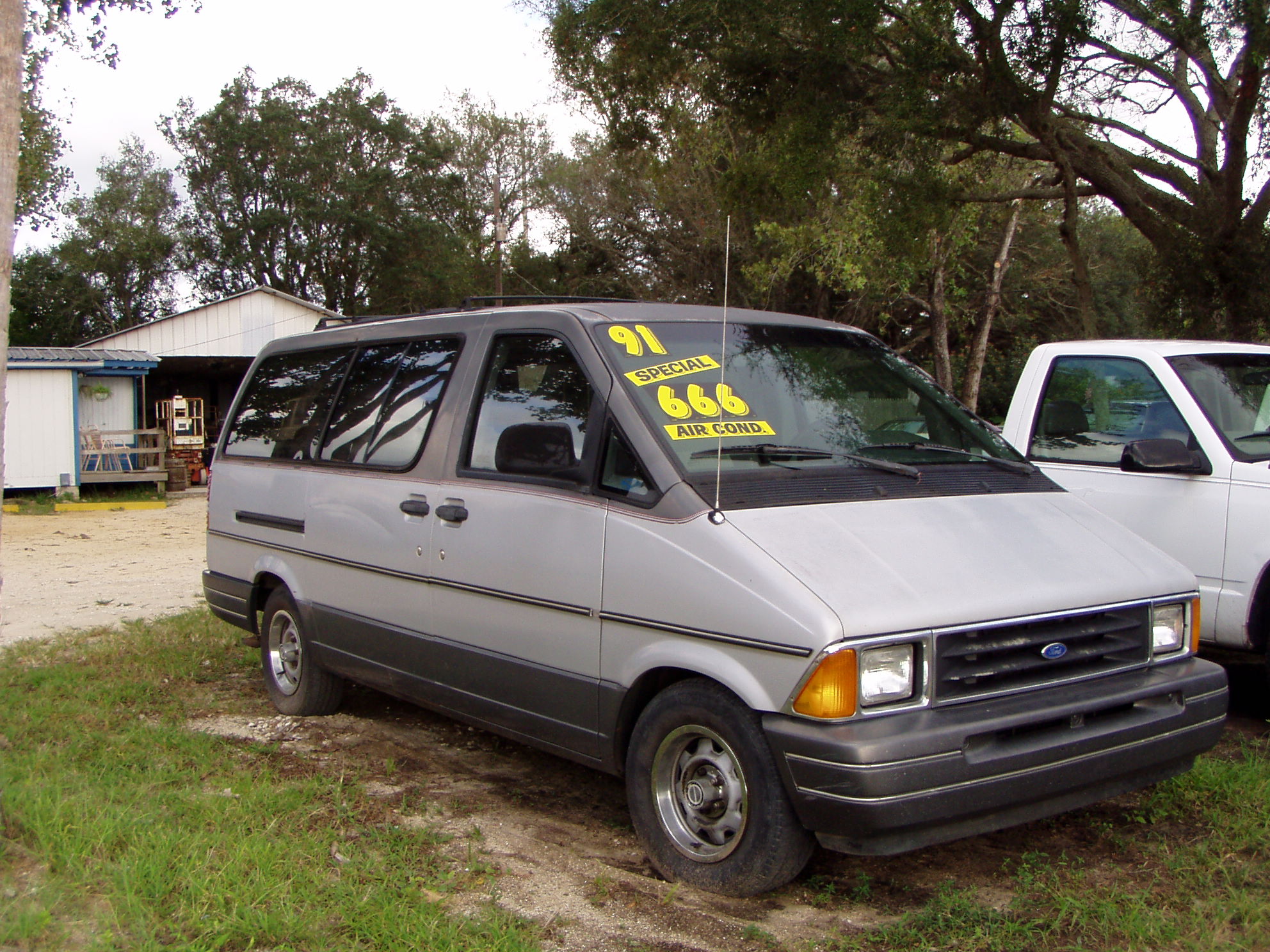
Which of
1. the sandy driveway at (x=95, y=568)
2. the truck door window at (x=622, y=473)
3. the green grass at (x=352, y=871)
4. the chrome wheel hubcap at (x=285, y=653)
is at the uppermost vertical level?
the truck door window at (x=622, y=473)

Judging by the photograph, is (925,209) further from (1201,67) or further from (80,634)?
(80,634)

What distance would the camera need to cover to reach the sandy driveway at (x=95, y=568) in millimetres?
9047

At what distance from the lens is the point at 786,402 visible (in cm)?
419

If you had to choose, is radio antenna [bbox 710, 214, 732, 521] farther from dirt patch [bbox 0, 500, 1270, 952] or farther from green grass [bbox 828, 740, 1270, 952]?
green grass [bbox 828, 740, 1270, 952]

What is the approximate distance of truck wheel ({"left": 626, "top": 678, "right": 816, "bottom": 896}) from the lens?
3277 mm

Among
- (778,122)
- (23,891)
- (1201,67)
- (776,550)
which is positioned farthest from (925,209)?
(23,891)

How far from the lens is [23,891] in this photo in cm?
333

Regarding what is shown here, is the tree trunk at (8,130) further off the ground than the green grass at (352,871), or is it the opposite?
the tree trunk at (8,130)

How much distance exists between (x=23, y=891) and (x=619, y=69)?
45.2 ft

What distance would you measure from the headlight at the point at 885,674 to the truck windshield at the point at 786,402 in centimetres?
88

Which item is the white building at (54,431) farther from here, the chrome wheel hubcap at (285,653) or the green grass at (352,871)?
the green grass at (352,871)

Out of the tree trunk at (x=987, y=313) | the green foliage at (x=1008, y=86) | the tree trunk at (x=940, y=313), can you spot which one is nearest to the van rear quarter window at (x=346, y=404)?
the green foliage at (x=1008, y=86)

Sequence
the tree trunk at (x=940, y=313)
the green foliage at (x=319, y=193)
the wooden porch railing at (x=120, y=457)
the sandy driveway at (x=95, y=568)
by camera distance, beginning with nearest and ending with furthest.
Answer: the sandy driveway at (x=95, y=568), the wooden porch railing at (x=120, y=457), the tree trunk at (x=940, y=313), the green foliage at (x=319, y=193)

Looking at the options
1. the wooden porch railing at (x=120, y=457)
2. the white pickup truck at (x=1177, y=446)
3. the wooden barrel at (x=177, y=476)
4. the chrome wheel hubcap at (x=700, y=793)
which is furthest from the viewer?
the wooden barrel at (x=177, y=476)
